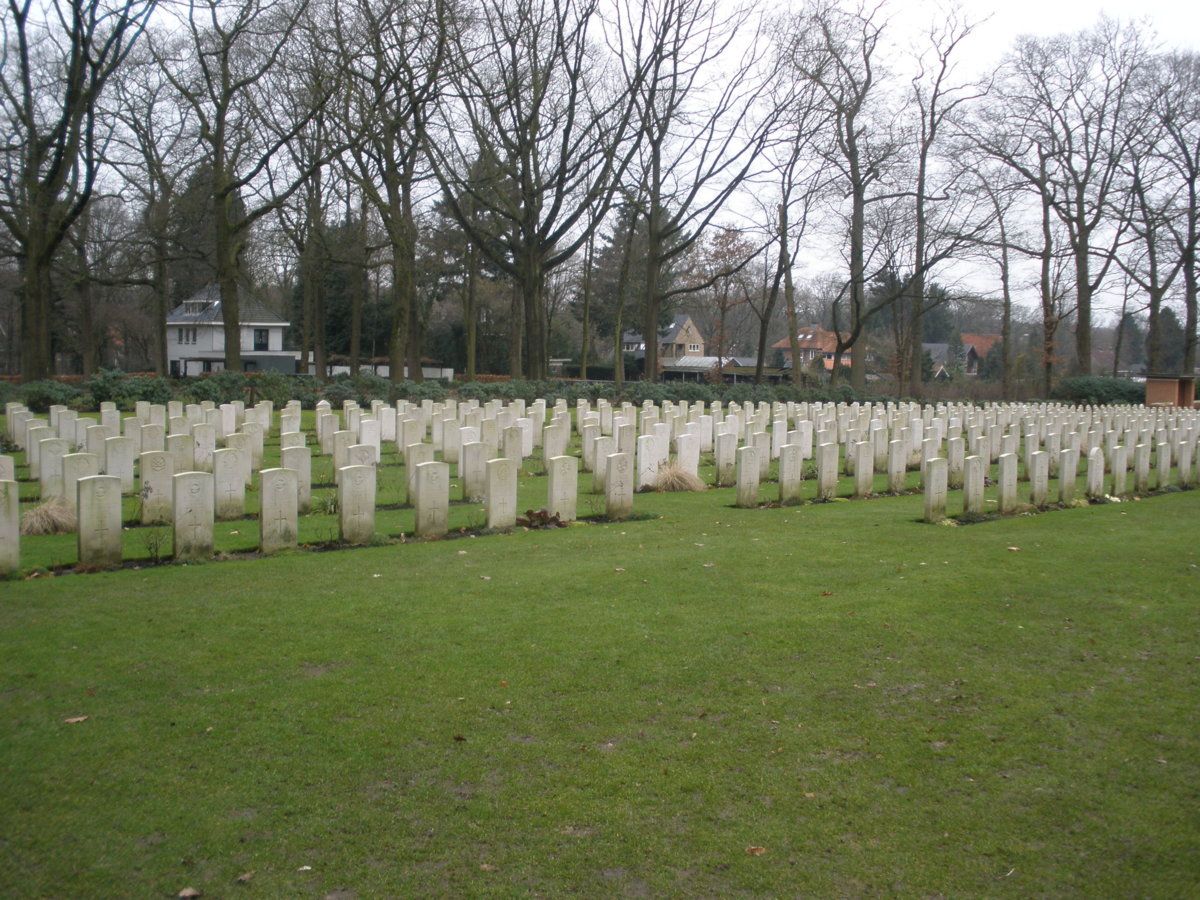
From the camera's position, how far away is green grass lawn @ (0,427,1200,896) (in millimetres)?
3820

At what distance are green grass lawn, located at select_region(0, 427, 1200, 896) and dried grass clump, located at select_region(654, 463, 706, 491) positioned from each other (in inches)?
213

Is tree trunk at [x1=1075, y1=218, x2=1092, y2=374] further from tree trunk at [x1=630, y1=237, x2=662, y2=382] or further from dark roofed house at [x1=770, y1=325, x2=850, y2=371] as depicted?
dark roofed house at [x1=770, y1=325, x2=850, y2=371]

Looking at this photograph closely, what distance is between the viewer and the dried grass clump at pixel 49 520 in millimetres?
9539

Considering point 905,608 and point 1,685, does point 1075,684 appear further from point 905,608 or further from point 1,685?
point 1,685

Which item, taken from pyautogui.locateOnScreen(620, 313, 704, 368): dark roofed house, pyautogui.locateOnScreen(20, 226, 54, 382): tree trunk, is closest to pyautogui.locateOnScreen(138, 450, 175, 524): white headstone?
pyautogui.locateOnScreen(20, 226, 54, 382): tree trunk

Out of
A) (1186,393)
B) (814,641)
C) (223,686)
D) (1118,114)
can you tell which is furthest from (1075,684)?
(1118,114)

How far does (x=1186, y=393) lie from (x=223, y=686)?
4108cm

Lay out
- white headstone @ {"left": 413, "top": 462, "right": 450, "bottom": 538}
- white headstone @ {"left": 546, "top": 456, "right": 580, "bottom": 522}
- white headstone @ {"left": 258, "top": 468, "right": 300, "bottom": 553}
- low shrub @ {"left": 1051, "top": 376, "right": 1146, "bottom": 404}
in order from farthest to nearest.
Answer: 1. low shrub @ {"left": 1051, "top": 376, "right": 1146, "bottom": 404}
2. white headstone @ {"left": 546, "top": 456, "right": 580, "bottom": 522}
3. white headstone @ {"left": 413, "top": 462, "right": 450, "bottom": 538}
4. white headstone @ {"left": 258, "top": 468, "right": 300, "bottom": 553}

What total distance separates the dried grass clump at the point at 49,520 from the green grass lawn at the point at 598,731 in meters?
1.31

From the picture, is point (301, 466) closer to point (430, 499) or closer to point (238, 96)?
point (430, 499)

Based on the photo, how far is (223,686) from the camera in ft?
17.7

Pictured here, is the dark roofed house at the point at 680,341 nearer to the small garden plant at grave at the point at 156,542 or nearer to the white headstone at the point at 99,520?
the small garden plant at grave at the point at 156,542

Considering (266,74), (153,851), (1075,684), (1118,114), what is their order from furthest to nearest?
(1118,114) < (266,74) < (1075,684) < (153,851)

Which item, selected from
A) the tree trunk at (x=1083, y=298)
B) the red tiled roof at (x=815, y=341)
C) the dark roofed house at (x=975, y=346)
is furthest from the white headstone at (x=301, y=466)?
the dark roofed house at (x=975, y=346)
